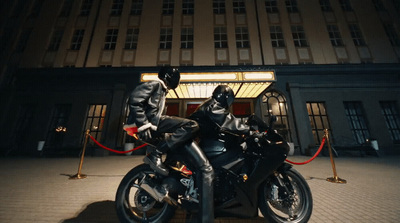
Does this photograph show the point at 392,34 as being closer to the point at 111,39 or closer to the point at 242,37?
the point at 242,37

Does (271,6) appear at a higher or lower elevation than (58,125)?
higher

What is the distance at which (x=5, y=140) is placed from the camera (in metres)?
9.13

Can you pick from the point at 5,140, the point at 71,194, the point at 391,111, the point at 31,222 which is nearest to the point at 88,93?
the point at 5,140

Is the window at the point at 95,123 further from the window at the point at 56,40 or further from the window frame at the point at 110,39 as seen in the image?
the window at the point at 56,40

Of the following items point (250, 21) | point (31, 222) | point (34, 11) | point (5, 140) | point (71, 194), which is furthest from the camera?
point (34, 11)

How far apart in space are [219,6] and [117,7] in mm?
9078

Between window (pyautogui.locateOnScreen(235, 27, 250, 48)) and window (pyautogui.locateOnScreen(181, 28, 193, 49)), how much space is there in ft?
12.3

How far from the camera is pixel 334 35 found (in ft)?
37.5

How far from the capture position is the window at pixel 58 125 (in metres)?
9.22

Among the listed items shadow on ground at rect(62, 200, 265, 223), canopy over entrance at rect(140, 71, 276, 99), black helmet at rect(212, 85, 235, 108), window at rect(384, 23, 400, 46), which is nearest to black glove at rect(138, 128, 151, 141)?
black helmet at rect(212, 85, 235, 108)

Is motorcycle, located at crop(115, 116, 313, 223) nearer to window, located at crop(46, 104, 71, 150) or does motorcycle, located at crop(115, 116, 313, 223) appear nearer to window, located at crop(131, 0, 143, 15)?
window, located at crop(46, 104, 71, 150)

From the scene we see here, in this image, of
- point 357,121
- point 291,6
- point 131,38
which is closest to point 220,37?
point 291,6

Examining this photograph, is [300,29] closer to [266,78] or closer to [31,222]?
[266,78]

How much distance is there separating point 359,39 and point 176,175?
17140 mm
